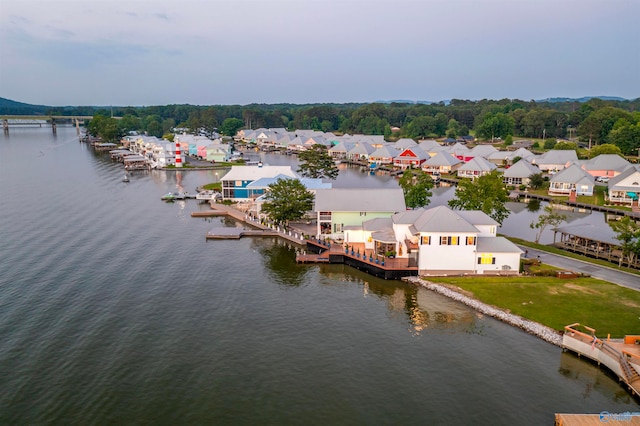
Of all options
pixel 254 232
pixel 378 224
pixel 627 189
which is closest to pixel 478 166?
pixel 627 189

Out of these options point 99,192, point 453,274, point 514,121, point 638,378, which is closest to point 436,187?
point 453,274

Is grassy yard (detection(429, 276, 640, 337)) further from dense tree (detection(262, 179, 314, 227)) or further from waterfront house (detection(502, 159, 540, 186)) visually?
waterfront house (detection(502, 159, 540, 186))

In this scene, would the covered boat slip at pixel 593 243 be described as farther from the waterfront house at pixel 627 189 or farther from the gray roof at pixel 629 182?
the gray roof at pixel 629 182

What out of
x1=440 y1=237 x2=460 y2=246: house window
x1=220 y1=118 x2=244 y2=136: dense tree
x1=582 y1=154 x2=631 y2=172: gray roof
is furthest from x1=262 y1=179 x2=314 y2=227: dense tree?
x1=220 y1=118 x2=244 y2=136: dense tree

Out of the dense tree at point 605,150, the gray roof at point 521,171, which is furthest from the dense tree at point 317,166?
the dense tree at point 605,150

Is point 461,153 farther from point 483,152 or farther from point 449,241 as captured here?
point 449,241
